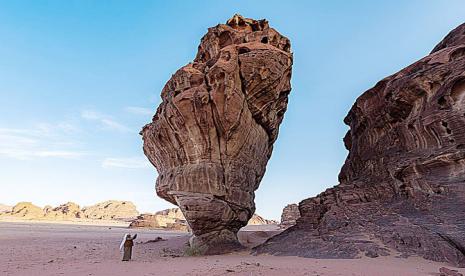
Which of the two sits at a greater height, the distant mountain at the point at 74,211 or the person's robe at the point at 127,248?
the distant mountain at the point at 74,211

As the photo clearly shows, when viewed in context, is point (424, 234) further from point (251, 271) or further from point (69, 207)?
point (69, 207)

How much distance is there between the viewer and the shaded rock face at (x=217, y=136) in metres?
15.4

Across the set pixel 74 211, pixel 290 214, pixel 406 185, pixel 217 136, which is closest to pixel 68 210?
pixel 74 211

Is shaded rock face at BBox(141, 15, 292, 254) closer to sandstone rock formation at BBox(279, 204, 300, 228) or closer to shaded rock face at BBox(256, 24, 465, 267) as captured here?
shaded rock face at BBox(256, 24, 465, 267)

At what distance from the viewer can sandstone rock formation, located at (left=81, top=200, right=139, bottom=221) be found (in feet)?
372

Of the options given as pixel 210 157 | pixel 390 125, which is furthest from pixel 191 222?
pixel 390 125

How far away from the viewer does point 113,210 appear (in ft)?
395

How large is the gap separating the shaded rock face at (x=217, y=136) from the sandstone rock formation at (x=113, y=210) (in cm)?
10516

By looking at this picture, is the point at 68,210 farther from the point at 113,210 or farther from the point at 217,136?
the point at 217,136

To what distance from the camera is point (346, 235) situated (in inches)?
519

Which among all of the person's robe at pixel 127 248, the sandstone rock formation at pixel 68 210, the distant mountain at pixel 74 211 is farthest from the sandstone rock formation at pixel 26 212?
the person's robe at pixel 127 248

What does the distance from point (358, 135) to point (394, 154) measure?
5.13m

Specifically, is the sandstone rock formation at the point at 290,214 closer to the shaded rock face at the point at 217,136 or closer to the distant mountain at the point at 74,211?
the shaded rock face at the point at 217,136

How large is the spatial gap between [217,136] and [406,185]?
9.67 m
